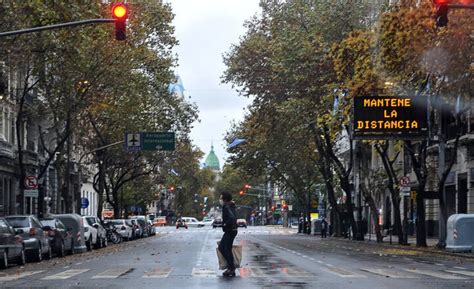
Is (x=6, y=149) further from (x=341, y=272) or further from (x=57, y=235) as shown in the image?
(x=341, y=272)

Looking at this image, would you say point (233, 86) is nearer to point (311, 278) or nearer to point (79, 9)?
point (79, 9)

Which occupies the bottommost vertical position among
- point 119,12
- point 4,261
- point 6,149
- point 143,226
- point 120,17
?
point 4,261

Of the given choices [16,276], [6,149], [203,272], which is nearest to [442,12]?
[203,272]

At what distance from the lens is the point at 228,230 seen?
19.6m

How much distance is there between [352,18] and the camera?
4278 centimetres

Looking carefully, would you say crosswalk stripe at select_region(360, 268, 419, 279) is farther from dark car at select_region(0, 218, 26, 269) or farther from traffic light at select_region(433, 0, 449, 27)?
dark car at select_region(0, 218, 26, 269)

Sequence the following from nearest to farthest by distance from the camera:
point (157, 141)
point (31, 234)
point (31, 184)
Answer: point (31, 234) < point (31, 184) < point (157, 141)

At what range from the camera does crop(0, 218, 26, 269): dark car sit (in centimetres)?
2483

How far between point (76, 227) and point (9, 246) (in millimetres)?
12379

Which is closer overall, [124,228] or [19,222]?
[19,222]

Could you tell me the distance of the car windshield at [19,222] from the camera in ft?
95.8

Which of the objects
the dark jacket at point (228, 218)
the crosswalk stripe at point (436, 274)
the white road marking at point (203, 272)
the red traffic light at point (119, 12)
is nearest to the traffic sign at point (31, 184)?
the white road marking at point (203, 272)

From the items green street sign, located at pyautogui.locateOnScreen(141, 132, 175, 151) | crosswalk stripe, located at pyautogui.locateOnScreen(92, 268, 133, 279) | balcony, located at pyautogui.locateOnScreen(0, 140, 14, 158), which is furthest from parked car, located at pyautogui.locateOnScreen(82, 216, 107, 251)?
crosswalk stripe, located at pyautogui.locateOnScreen(92, 268, 133, 279)

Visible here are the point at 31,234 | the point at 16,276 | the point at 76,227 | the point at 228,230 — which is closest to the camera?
the point at 228,230
